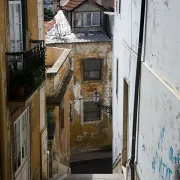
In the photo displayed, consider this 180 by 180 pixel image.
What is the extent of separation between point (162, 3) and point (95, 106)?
16183 millimetres

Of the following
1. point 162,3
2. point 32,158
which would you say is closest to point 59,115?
point 32,158

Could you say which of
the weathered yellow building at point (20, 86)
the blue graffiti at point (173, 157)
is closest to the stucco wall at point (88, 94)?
the weathered yellow building at point (20, 86)

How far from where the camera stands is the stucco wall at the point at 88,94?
21.9m

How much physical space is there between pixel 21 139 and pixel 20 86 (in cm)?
177

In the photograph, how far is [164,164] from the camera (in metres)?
6.50

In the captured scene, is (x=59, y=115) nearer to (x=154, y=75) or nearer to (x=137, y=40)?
(x=137, y=40)

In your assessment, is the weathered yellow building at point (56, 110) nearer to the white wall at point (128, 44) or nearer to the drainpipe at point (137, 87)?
the white wall at point (128, 44)

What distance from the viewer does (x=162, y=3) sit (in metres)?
6.75

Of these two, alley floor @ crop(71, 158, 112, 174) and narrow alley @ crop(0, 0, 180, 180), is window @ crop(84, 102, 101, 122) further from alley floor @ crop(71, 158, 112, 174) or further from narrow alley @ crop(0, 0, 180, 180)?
narrow alley @ crop(0, 0, 180, 180)

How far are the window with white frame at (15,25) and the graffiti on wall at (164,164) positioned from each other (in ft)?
11.4

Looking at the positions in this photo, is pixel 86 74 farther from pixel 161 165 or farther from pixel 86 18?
pixel 161 165

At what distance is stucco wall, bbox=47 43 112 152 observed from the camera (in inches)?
864

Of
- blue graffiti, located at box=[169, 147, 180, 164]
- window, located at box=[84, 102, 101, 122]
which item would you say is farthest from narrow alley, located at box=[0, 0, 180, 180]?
window, located at box=[84, 102, 101, 122]

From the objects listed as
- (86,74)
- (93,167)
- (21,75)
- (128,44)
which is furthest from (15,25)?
(86,74)
